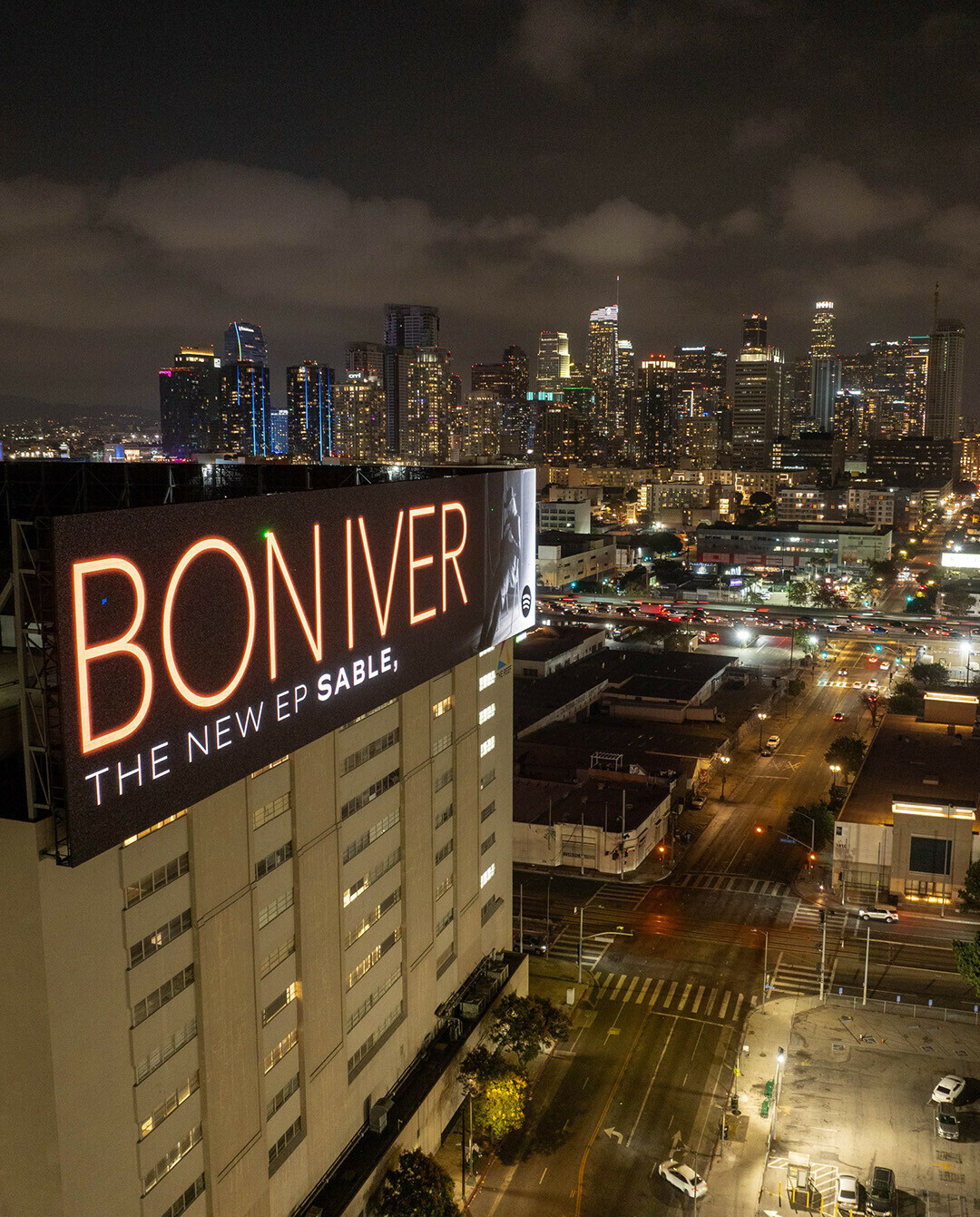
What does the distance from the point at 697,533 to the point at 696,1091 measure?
5701 inches

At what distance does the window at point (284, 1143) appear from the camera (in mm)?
23250

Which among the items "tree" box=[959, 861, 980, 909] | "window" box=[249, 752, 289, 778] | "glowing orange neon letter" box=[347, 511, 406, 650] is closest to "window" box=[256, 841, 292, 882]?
"window" box=[249, 752, 289, 778]

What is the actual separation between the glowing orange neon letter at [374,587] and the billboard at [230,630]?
2.2 inches

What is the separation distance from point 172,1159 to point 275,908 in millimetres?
5284

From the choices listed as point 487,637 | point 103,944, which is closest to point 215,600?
point 103,944

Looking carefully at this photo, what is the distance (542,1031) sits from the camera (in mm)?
33344

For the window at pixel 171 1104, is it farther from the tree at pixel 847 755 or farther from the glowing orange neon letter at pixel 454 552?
the tree at pixel 847 755

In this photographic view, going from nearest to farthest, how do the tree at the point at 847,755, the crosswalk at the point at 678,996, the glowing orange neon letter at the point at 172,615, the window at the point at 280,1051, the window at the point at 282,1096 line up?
1. the glowing orange neon letter at the point at 172,615
2. the window at the point at 280,1051
3. the window at the point at 282,1096
4. the crosswalk at the point at 678,996
5. the tree at the point at 847,755

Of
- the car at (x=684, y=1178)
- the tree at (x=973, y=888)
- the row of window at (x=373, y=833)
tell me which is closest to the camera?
the row of window at (x=373, y=833)

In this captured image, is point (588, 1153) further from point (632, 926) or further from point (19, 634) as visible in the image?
point (19, 634)

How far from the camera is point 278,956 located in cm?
2330

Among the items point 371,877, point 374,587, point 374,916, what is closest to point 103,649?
point 374,587

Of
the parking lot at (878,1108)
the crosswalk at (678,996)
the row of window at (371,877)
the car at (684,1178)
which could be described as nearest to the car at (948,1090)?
the parking lot at (878,1108)

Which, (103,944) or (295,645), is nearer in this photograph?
(103,944)
